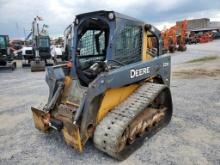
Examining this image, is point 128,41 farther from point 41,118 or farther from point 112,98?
point 41,118

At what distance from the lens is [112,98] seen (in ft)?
14.1

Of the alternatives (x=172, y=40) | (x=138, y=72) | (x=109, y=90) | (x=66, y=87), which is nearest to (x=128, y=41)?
(x=138, y=72)

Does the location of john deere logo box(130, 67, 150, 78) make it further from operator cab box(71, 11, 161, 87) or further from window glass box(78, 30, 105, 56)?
window glass box(78, 30, 105, 56)

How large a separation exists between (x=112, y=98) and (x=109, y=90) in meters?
0.21

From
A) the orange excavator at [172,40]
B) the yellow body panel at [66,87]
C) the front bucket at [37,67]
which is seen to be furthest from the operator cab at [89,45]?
the orange excavator at [172,40]

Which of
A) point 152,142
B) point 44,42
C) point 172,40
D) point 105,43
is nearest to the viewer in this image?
point 152,142

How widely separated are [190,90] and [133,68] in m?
4.40

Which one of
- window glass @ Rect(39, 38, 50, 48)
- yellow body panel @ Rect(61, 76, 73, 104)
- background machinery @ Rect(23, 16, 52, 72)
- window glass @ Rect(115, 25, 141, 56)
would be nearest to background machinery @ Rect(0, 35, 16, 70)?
background machinery @ Rect(23, 16, 52, 72)

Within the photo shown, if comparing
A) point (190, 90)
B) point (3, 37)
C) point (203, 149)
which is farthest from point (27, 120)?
point (3, 37)

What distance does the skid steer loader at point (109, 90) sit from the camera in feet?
12.7

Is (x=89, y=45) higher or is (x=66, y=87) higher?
(x=89, y=45)

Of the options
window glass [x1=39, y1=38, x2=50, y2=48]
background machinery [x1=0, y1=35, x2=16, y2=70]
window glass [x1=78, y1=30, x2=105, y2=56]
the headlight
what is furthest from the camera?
window glass [x1=39, y1=38, x2=50, y2=48]

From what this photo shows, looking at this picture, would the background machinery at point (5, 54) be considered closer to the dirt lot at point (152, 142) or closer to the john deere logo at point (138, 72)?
the dirt lot at point (152, 142)

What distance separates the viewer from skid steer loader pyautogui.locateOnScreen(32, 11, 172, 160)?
3.88m
